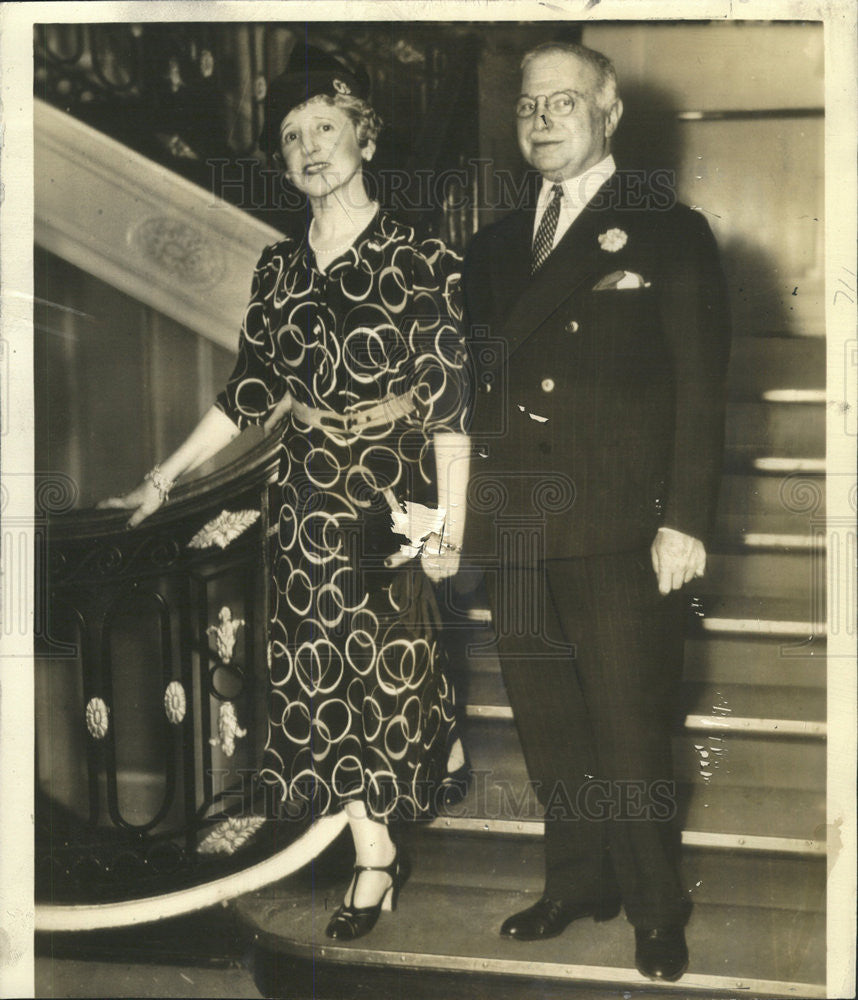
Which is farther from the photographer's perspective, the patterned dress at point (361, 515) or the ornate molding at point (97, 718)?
the ornate molding at point (97, 718)

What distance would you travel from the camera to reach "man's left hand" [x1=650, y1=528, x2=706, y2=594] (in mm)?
2029

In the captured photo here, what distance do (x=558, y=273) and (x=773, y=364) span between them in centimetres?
51

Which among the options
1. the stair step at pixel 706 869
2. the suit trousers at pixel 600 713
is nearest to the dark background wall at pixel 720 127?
the suit trousers at pixel 600 713

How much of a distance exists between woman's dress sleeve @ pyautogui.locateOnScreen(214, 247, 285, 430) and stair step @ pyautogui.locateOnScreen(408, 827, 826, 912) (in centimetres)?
105

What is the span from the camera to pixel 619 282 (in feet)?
6.67

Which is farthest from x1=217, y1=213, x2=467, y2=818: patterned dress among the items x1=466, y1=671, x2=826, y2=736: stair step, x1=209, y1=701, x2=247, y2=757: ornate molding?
x1=466, y1=671, x2=826, y2=736: stair step

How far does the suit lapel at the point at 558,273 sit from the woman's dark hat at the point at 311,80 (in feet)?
1.60

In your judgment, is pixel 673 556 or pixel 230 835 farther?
pixel 230 835

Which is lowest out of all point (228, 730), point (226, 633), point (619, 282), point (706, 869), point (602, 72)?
point (706, 869)

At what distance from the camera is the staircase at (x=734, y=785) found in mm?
2051

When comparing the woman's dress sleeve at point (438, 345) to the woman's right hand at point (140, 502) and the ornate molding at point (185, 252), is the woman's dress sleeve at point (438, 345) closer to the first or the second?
the ornate molding at point (185, 252)

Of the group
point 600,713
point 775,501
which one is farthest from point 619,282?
point 600,713

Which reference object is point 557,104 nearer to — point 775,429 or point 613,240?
point 613,240

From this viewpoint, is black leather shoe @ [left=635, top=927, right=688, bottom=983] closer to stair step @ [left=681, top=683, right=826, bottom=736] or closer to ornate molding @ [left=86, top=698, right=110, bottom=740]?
stair step @ [left=681, top=683, right=826, bottom=736]
